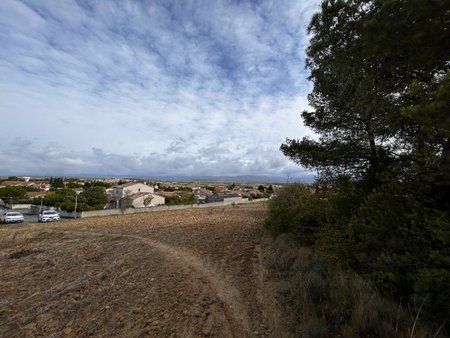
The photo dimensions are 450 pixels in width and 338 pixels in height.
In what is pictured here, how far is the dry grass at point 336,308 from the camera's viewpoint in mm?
4176

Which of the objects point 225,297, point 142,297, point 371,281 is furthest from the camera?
point 142,297

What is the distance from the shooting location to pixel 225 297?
6879 mm

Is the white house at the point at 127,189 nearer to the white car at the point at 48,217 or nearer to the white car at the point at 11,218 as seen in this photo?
the white car at the point at 48,217

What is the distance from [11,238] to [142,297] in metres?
18.0

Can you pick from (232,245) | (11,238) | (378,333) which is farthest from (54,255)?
(378,333)

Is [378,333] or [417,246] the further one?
[417,246]

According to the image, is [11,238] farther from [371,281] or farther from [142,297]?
[371,281]

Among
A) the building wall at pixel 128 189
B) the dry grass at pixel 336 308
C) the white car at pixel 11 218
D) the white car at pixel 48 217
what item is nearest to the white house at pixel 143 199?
the building wall at pixel 128 189

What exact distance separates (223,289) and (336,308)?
3096 mm

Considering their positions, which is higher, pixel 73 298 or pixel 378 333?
pixel 378 333

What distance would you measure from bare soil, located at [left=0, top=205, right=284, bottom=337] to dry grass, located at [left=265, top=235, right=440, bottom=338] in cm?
41

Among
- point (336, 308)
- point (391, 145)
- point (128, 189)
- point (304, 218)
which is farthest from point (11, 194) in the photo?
point (336, 308)

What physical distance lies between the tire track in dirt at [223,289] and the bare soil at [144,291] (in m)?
0.02

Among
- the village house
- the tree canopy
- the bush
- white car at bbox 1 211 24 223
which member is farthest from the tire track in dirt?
the village house
